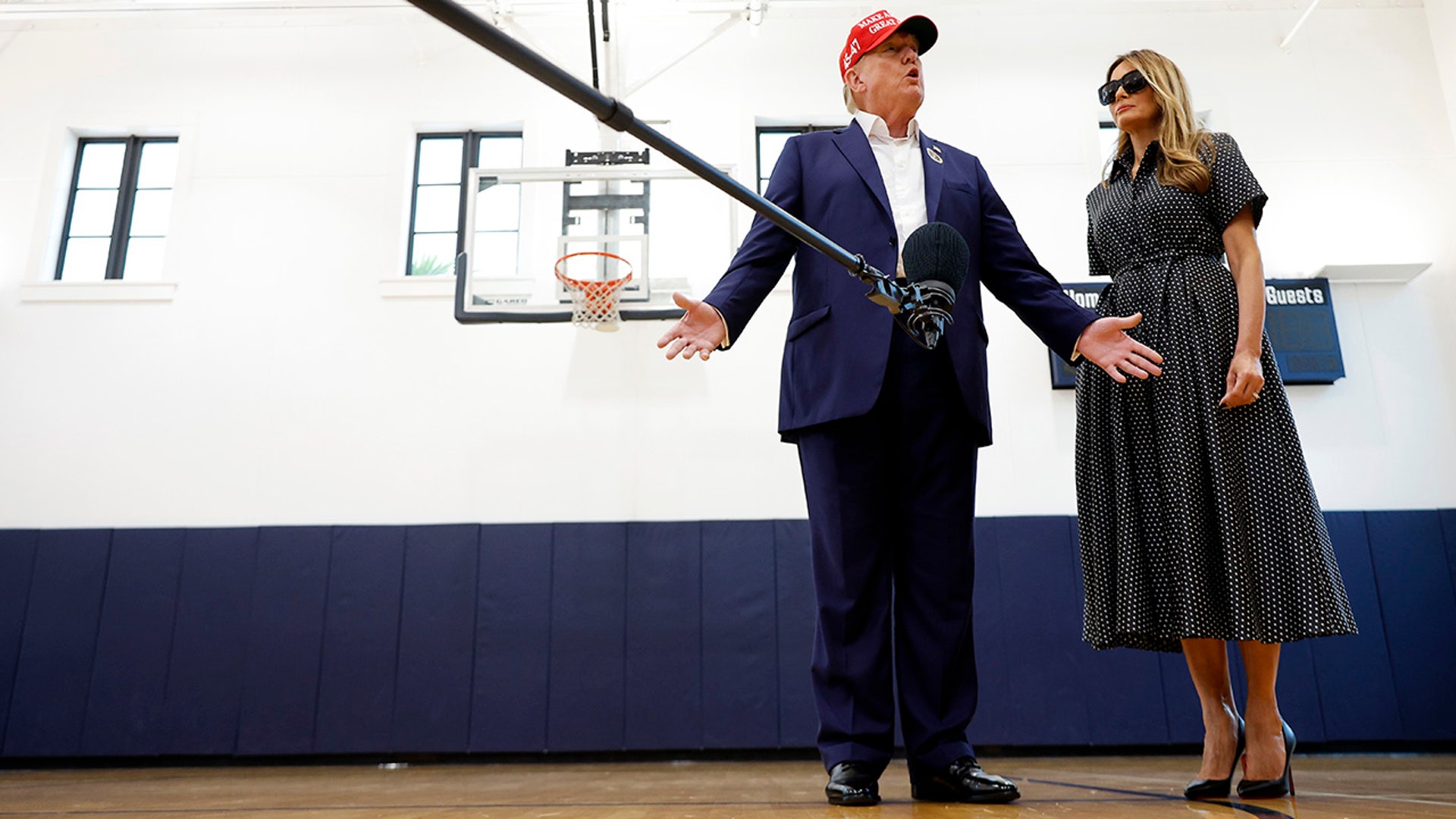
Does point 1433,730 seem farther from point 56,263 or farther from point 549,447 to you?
point 56,263

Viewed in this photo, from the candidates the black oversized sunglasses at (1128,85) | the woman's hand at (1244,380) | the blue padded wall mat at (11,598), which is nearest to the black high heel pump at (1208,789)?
the woman's hand at (1244,380)

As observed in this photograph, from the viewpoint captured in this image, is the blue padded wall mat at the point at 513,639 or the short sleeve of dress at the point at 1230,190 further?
the blue padded wall mat at the point at 513,639

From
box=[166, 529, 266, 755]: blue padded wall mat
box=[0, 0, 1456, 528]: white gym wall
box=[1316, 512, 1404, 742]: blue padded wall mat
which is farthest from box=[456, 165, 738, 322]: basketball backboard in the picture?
box=[1316, 512, 1404, 742]: blue padded wall mat

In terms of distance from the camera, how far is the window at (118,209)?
4.72 meters

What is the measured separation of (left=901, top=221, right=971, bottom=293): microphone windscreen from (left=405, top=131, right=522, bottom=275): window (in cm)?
359

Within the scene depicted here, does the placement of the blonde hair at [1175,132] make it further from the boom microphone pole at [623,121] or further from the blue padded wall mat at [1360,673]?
the blue padded wall mat at [1360,673]

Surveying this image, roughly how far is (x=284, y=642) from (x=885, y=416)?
346 centimetres

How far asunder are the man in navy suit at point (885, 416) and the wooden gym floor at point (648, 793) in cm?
16

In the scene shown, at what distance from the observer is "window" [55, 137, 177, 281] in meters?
4.72

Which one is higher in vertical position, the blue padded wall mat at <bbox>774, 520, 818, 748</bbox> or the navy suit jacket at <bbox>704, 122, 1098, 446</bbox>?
the navy suit jacket at <bbox>704, 122, 1098, 446</bbox>

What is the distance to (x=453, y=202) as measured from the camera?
15.8 feet

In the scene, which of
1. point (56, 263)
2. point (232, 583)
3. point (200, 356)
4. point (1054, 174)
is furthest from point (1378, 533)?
point (56, 263)

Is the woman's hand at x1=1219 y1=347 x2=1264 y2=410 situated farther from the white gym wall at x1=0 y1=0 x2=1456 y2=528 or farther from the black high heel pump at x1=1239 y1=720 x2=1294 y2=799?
the white gym wall at x1=0 y1=0 x2=1456 y2=528

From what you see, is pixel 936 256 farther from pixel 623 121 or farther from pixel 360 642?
pixel 360 642
